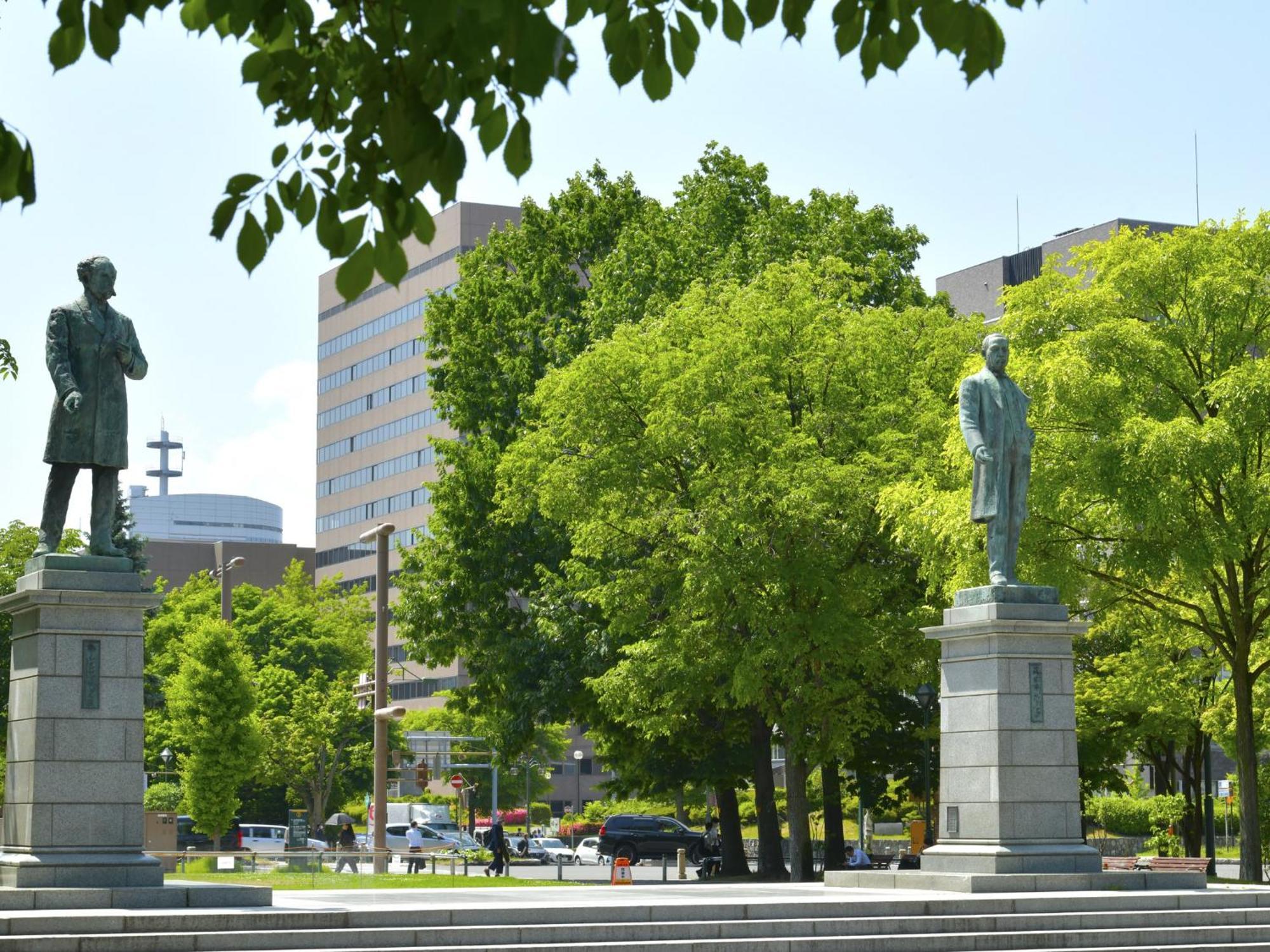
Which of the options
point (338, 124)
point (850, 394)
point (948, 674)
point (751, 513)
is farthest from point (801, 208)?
point (338, 124)

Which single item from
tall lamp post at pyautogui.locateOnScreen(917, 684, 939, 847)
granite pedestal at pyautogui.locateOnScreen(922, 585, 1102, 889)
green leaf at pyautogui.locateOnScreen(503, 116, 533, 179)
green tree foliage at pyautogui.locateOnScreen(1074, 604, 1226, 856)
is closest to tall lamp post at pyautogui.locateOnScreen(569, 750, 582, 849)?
green tree foliage at pyautogui.locateOnScreen(1074, 604, 1226, 856)

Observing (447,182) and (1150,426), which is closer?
(447,182)

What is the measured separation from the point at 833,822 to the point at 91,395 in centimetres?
2501

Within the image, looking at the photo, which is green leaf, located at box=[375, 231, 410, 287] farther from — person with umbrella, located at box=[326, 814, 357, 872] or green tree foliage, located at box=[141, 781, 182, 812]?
green tree foliage, located at box=[141, 781, 182, 812]

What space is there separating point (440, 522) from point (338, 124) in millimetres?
36733

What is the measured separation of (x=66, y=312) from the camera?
17.9 m

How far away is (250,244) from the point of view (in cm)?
580

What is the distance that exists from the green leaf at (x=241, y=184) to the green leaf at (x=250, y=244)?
0.08 meters

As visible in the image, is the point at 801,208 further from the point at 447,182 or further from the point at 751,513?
the point at 447,182

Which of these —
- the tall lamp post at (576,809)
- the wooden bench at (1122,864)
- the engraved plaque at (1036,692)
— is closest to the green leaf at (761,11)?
the engraved plaque at (1036,692)

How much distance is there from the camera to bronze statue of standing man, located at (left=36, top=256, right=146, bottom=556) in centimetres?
1788

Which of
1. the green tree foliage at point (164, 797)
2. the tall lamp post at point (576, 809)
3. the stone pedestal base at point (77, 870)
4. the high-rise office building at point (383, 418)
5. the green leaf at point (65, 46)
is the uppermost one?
the high-rise office building at point (383, 418)

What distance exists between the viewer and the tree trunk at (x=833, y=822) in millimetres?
38594

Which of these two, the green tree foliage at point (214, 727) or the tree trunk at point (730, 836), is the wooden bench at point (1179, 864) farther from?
the green tree foliage at point (214, 727)
